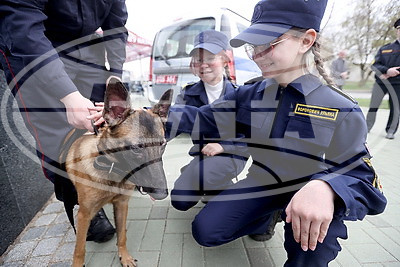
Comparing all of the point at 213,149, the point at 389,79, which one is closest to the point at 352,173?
the point at 213,149

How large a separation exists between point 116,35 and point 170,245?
224cm

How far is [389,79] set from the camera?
552cm

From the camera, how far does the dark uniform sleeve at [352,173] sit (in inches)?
46.8

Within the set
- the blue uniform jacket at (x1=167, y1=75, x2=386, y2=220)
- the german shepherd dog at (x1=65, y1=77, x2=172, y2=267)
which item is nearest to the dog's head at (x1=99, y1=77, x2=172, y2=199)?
the german shepherd dog at (x1=65, y1=77, x2=172, y2=267)

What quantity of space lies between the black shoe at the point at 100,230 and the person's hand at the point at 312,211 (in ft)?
6.09

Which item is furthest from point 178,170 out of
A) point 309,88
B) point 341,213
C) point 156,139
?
point 341,213

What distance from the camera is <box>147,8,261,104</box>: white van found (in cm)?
497

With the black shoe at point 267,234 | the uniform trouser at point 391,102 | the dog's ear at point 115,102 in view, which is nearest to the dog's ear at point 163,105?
the dog's ear at point 115,102

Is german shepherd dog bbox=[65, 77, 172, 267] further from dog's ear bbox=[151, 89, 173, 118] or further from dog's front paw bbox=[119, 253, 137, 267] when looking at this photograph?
dog's front paw bbox=[119, 253, 137, 267]

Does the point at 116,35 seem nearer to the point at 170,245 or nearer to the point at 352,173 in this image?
the point at 170,245

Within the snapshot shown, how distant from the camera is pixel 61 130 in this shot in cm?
196

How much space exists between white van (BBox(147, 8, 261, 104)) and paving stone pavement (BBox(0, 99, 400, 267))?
3.13 m

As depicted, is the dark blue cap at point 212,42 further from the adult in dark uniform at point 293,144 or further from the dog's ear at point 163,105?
the dog's ear at point 163,105

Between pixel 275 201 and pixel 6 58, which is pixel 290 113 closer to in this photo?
pixel 275 201
